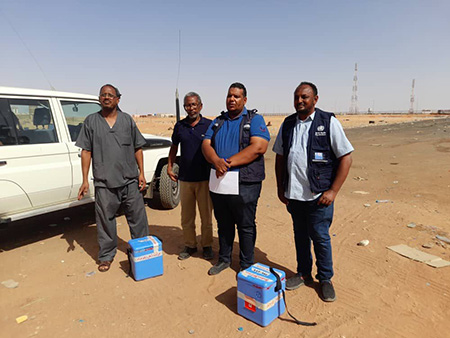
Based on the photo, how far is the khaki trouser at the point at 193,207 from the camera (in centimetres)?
388

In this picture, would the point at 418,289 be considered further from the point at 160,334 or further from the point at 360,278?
the point at 160,334

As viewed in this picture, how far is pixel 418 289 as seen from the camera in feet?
10.7

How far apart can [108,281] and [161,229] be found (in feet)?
5.39

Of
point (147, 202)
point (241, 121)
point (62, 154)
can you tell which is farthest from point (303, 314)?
point (147, 202)

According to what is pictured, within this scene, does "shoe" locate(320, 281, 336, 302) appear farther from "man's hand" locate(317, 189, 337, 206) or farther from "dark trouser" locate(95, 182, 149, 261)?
"dark trouser" locate(95, 182, 149, 261)

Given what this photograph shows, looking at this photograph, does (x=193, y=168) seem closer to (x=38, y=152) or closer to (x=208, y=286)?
(x=208, y=286)

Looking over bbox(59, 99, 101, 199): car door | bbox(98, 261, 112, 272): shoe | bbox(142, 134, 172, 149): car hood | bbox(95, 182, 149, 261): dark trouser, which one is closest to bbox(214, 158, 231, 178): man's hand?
bbox(95, 182, 149, 261): dark trouser

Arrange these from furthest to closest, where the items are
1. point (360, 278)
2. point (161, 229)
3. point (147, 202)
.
A: point (147, 202) < point (161, 229) < point (360, 278)

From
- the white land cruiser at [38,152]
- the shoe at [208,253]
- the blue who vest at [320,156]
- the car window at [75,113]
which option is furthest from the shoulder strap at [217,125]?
the car window at [75,113]

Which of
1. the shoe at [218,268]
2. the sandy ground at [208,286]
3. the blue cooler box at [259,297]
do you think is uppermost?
the blue cooler box at [259,297]

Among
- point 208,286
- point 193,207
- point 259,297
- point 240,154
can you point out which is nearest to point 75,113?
point 193,207

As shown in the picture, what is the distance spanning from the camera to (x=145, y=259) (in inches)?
139

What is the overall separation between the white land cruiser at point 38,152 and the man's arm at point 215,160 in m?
2.04

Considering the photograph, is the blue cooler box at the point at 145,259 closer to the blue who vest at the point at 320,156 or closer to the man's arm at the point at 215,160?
the man's arm at the point at 215,160
